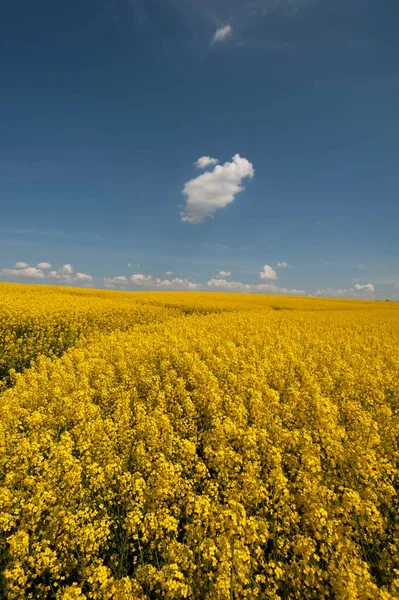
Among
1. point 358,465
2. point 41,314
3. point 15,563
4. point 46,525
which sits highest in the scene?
point 41,314

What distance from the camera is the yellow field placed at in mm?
3377

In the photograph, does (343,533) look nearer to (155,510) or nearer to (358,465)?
(358,465)

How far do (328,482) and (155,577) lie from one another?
3.13 m

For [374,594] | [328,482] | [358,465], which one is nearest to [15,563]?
[374,594]

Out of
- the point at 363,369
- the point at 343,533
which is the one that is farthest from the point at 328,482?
the point at 363,369

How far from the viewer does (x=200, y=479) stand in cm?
525

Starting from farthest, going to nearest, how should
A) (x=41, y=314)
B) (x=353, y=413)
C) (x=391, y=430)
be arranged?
(x=41, y=314)
(x=353, y=413)
(x=391, y=430)

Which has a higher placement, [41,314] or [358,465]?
[41,314]

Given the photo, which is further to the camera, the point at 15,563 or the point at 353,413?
the point at 353,413

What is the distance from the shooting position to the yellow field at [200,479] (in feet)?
11.1

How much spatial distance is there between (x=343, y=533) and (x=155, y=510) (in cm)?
256

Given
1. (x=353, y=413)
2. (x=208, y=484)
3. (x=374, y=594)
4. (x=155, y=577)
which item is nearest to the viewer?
(x=374, y=594)

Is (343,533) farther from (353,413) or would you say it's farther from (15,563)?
(15,563)

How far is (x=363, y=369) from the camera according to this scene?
9.73 m
